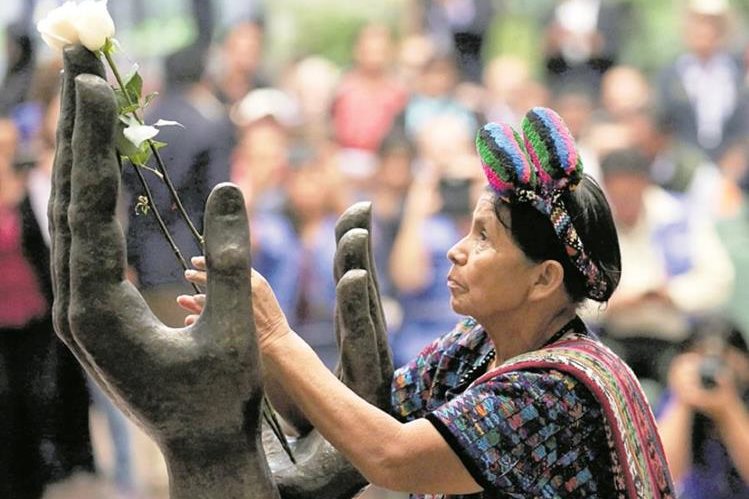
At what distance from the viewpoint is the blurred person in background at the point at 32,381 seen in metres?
4.40

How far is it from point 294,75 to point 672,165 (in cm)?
130

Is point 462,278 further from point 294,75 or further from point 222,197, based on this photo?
point 294,75

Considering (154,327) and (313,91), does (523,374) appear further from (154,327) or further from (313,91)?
(313,91)

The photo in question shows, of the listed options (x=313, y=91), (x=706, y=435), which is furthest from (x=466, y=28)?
(x=706, y=435)

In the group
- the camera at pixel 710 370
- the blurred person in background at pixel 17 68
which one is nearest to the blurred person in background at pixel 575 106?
the camera at pixel 710 370

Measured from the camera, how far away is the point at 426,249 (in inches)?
189

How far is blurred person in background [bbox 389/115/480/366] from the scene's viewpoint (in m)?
4.77

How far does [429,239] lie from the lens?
481 cm

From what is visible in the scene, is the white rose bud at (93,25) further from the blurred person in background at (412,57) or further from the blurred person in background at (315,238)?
the blurred person in background at (412,57)

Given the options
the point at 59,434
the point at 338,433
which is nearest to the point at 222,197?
the point at 338,433

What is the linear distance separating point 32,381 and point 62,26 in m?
2.68

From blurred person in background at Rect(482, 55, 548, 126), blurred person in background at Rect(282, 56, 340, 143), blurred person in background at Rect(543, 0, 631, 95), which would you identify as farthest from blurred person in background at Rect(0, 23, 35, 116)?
blurred person in background at Rect(543, 0, 631, 95)

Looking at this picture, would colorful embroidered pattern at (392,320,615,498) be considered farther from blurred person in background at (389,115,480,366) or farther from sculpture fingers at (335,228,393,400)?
blurred person in background at (389,115,480,366)

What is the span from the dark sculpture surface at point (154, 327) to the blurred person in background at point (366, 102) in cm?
305
